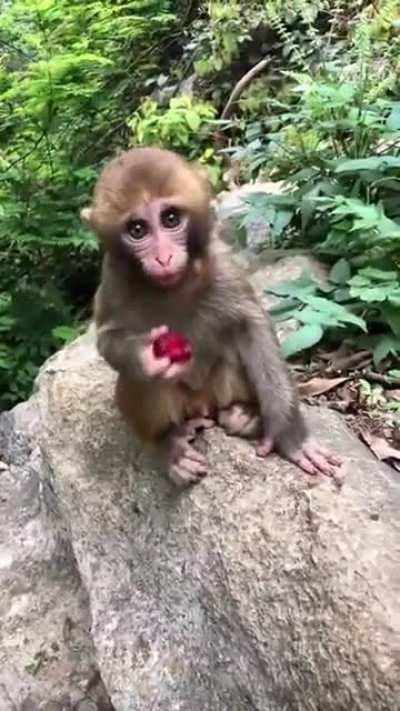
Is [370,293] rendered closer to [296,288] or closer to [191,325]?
[296,288]

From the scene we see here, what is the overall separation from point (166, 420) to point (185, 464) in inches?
7.4

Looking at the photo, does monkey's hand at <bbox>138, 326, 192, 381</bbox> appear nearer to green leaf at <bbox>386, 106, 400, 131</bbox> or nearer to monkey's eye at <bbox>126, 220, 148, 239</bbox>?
monkey's eye at <bbox>126, 220, 148, 239</bbox>

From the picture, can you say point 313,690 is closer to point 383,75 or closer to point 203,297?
point 203,297

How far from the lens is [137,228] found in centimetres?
343

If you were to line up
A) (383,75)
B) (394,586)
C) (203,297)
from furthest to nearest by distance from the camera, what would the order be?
(383,75), (203,297), (394,586)

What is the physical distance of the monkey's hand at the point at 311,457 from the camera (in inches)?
137

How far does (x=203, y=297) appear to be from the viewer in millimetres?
3727

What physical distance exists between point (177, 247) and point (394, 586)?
1.27 metres

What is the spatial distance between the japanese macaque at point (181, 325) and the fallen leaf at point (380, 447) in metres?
0.44

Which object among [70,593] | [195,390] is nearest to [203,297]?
[195,390]

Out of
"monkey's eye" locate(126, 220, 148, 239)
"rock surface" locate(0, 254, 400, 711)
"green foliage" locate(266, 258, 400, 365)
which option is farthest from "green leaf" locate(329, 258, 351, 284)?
"monkey's eye" locate(126, 220, 148, 239)

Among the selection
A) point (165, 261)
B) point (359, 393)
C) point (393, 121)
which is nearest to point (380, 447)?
point (359, 393)

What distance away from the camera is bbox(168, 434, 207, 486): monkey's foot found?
374cm

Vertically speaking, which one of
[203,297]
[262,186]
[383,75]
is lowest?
[262,186]
